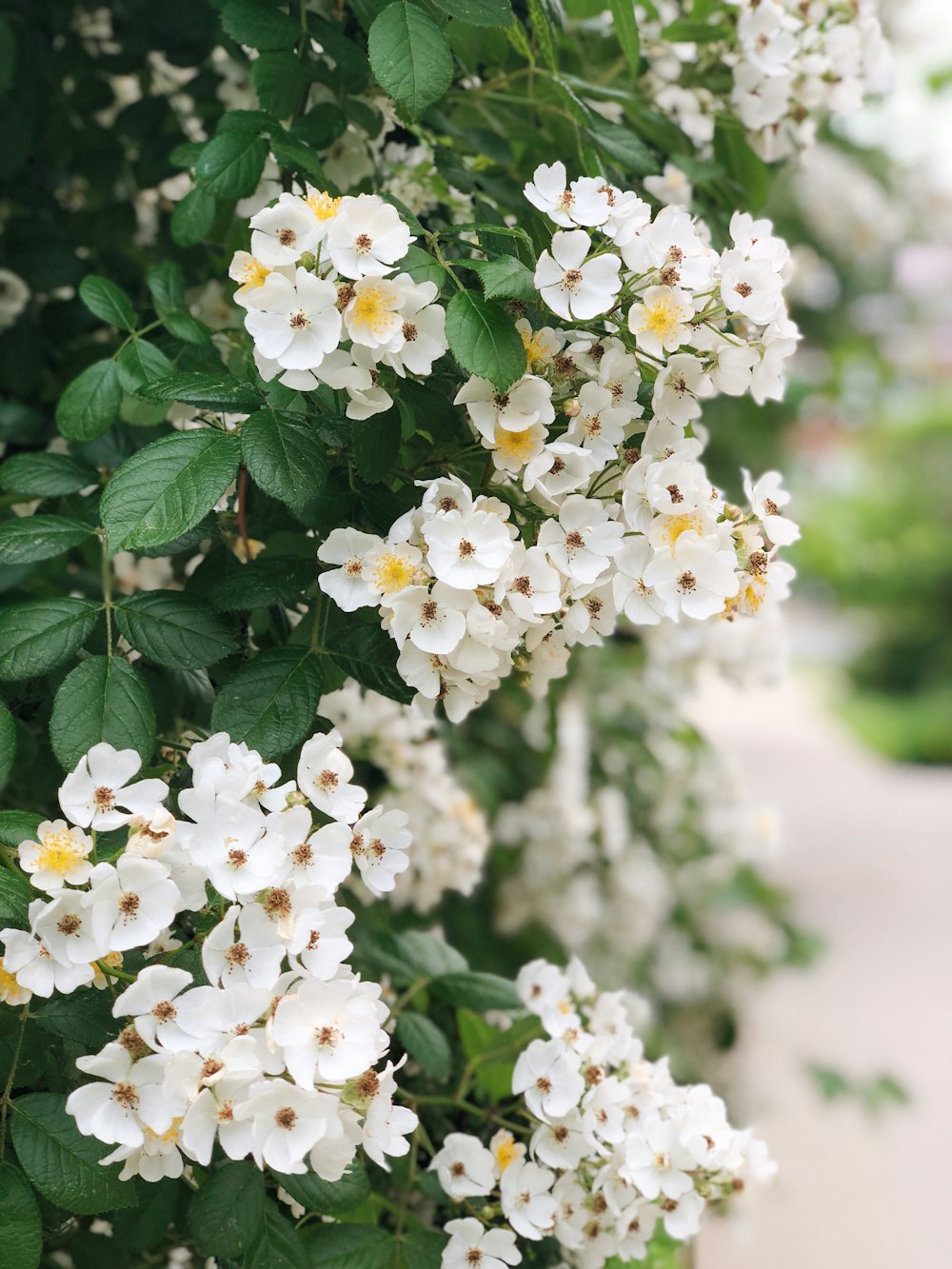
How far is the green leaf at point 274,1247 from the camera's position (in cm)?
64

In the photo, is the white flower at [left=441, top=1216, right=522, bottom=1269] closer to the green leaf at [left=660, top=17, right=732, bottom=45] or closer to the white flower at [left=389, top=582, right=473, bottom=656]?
the white flower at [left=389, top=582, right=473, bottom=656]

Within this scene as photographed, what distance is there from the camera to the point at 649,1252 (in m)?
0.94

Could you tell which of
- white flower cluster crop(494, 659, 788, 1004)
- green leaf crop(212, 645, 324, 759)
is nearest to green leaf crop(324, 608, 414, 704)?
green leaf crop(212, 645, 324, 759)

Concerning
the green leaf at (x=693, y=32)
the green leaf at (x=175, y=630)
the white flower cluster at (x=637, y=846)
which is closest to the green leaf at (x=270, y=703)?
the green leaf at (x=175, y=630)

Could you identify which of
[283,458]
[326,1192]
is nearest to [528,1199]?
[326,1192]

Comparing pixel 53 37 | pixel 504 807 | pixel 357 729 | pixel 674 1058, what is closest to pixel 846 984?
pixel 674 1058

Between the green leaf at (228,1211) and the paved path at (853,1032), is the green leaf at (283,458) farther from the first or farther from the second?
the paved path at (853,1032)

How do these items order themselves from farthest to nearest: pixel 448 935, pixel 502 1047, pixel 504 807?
1. pixel 504 807
2. pixel 448 935
3. pixel 502 1047

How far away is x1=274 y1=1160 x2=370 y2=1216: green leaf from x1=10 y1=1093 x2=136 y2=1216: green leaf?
0.29 feet

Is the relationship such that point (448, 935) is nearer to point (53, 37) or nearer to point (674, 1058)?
point (674, 1058)

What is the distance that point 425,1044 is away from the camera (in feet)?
2.91

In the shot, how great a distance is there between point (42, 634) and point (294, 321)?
0.24 meters

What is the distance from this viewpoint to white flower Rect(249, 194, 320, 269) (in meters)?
0.62

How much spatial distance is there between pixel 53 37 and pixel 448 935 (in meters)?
1.17
